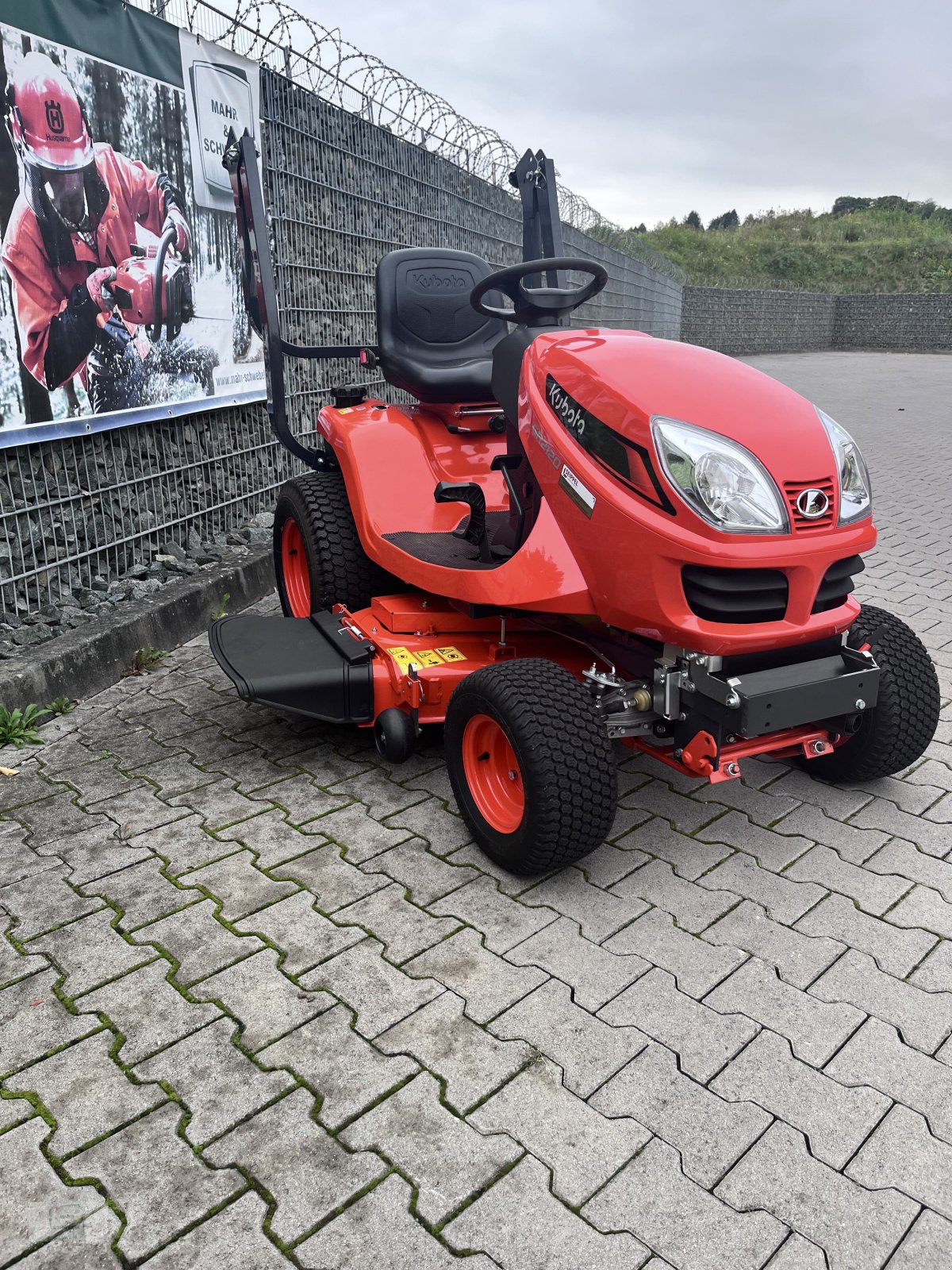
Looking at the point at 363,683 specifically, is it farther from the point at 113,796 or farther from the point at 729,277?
the point at 729,277

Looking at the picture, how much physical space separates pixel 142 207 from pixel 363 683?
2.58m

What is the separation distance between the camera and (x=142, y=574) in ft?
15.0

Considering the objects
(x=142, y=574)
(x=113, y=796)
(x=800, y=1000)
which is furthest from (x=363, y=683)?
(x=142, y=574)

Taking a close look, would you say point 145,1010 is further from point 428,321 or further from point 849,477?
point 428,321

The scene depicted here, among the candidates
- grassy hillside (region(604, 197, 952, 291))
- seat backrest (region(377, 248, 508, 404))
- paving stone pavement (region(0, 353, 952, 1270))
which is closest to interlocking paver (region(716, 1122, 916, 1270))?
paving stone pavement (region(0, 353, 952, 1270))

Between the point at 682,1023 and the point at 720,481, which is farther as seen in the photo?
the point at 720,481

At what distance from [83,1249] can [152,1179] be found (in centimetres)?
15

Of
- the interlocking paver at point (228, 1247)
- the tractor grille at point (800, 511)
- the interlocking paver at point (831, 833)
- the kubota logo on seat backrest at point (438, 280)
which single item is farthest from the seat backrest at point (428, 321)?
the interlocking paver at point (228, 1247)

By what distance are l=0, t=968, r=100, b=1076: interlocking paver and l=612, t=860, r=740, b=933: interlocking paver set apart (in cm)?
132

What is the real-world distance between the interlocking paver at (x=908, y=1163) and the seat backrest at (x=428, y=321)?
2.73 m

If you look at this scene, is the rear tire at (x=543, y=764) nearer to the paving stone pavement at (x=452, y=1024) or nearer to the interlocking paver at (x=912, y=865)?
the paving stone pavement at (x=452, y=1024)

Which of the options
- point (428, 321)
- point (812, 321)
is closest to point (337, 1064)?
point (428, 321)

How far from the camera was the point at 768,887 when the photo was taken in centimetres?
263

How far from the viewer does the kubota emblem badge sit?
2.35m
